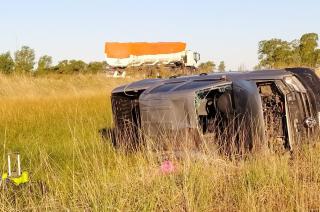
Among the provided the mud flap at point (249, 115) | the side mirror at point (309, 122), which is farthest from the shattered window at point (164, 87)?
the side mirror at point (309, 122)

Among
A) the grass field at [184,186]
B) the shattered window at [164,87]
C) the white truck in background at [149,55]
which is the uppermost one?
the white truck in background at [149,55]

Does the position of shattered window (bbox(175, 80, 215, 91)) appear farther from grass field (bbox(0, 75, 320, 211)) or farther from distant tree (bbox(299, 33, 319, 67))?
distant tree (bbox(299, 33, 319, 67))

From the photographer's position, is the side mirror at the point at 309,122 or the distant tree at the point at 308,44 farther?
the distant tree at the point at 308,44

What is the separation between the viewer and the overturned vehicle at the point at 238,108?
5656 mm

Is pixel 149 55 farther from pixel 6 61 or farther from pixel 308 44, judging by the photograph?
pixel 6 61

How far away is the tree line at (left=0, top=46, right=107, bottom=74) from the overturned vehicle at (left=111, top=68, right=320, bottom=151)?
2278 cm

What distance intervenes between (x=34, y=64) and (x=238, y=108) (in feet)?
108

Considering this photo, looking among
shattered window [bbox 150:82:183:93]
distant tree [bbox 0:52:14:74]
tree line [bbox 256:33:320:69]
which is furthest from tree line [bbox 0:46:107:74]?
shattered window [bbox 150:82:183:93]

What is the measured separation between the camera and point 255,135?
5504mm

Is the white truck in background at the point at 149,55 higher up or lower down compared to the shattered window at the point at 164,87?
higher up

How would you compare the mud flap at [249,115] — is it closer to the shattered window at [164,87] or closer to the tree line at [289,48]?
the shattered window at [164,87]

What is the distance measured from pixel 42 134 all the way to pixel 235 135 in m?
5.75

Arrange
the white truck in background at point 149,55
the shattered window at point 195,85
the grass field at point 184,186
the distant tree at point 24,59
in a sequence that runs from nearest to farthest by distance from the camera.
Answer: the grass field at point 184,186
the shattered window at point 195,85
the white truck in background at point 149,55
the distant tree at point 24,59

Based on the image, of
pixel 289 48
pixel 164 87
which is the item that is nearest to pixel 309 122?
pixel 164 87
